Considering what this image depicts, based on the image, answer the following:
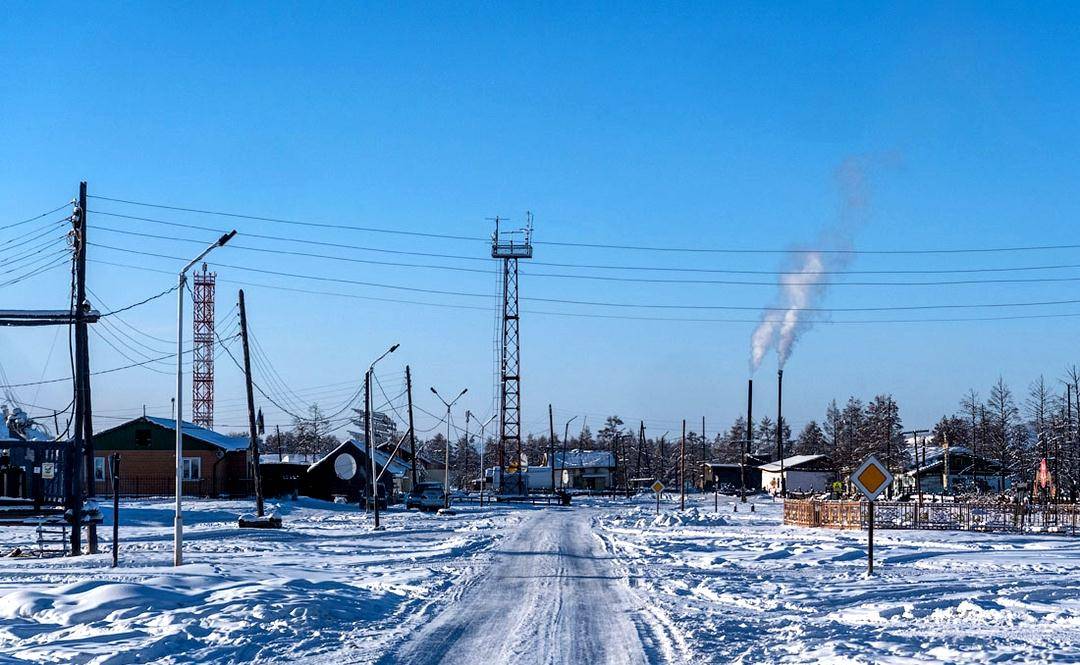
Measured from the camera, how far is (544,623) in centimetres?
1551

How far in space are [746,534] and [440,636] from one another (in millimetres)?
30038

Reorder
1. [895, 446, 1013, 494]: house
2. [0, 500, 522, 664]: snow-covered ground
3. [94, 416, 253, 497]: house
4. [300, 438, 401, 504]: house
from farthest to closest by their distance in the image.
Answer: [895, 446, 1013, 494]: house
[300, 438, 401, 504]: house
[94, 416, 253, 497]: house
[0, 500, 522, 664]: snow-covered ground

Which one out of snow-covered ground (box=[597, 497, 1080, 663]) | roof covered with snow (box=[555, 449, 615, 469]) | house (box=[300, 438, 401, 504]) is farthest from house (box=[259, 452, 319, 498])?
roof covered with snow (box=[555, 449, 615, 469])

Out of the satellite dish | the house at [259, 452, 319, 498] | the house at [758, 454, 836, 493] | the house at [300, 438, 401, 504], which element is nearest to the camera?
the satellite dish

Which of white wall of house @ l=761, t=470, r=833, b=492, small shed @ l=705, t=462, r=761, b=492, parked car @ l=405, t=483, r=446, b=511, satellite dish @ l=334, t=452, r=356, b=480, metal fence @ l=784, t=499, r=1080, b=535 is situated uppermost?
satellite dish @ l=334, t=452, r=356, b=480

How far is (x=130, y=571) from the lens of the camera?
2188cm

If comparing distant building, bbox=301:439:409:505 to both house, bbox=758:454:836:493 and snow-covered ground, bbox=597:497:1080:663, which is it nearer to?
snow-covered ground, bbox=597:497:1080:663

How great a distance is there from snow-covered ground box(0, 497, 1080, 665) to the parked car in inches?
1310

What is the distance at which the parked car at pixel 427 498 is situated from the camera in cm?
6656

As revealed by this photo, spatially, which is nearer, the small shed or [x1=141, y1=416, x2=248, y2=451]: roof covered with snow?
[x1=141, y1=416, x2=248, y2=451]: roof covered with snow

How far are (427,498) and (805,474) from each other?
55885 millimetres

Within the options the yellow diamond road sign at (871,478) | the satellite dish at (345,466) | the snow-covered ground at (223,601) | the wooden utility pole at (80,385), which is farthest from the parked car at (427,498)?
the yellow diamond road sign at (871,478)

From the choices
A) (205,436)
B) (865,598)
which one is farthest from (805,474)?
(865,598)

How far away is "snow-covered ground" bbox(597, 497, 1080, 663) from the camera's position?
13055 millimetres
